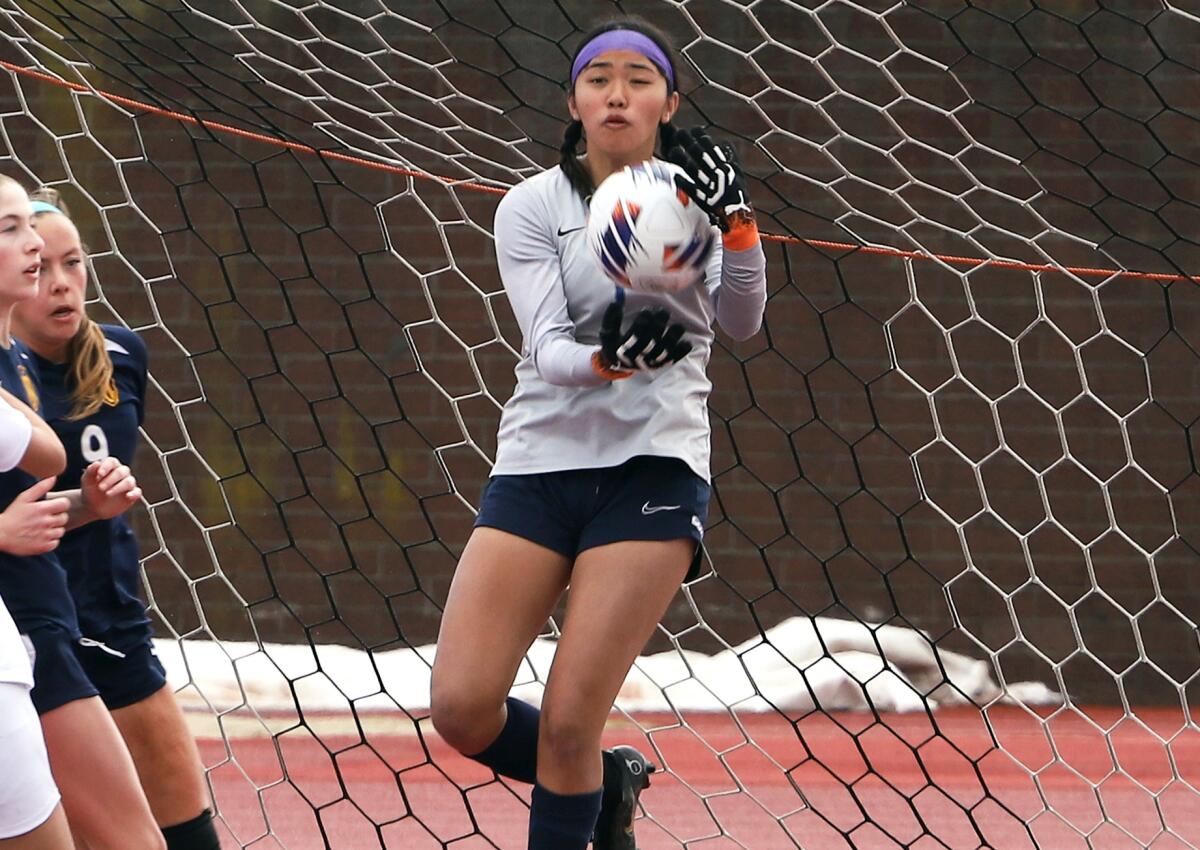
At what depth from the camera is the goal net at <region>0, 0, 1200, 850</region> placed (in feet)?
16.5

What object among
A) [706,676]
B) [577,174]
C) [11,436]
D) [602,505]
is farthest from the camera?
[706,676]

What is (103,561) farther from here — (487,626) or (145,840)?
(487,626)

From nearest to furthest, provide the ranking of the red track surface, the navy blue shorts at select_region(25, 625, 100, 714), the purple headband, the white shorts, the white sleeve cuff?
the white shorts, the white sleeve cuff, the navy blue shorts at select_region(25, 625, 100, 714), the purple headband, the red track surface

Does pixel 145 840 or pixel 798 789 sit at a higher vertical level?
pixel 145 840

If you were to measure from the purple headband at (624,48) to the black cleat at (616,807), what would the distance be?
3.75 ft

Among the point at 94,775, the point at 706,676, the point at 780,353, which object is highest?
the point at 94,775

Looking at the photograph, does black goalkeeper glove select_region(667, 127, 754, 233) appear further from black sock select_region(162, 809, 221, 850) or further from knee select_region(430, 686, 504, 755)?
black sock select_region(162, 809, 221, 850)

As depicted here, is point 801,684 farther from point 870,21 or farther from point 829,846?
point 870,21

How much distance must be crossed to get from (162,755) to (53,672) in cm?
42

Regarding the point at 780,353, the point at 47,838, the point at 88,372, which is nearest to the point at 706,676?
the point at 780,353

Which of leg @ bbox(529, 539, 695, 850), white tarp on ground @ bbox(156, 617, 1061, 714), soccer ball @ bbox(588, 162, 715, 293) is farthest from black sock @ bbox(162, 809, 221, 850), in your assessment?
white tarp on ground @ bbox(156, 617, 1061, 714)

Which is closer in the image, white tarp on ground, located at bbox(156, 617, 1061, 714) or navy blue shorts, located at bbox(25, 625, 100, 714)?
navy blue shorts, located at bbox(25, 625, 100, 714)

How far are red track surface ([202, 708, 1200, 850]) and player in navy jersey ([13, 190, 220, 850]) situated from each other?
620 millimetres

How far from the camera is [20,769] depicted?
1.90 m
